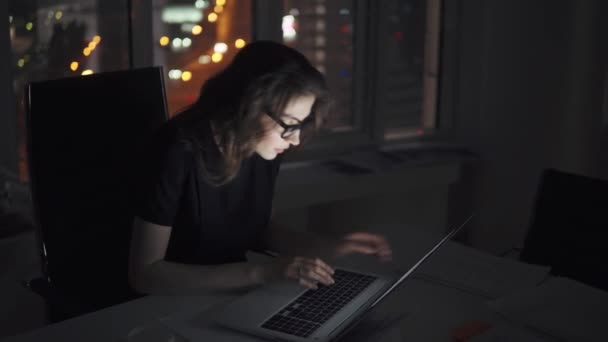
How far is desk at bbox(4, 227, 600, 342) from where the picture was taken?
134 cm

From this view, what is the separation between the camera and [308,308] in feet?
4.60

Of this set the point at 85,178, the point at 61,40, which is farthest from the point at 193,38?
the point at 85,178

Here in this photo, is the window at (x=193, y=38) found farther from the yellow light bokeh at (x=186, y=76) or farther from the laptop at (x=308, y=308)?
the laptop at (x=308, y=308)

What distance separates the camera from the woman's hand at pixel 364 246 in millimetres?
1661

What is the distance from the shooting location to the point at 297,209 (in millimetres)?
3059

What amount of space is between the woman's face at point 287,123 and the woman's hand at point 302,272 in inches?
10.8

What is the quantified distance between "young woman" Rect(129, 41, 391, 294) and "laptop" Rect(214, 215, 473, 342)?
0.12 feet

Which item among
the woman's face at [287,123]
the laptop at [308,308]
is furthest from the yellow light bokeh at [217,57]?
the laptop at [308,308]

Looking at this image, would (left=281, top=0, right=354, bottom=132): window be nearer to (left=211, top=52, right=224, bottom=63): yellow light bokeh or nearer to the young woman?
(left=211, top=52, right=224, bottom=63): yellow light bokeh

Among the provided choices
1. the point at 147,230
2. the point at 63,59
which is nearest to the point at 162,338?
the point at 147,230

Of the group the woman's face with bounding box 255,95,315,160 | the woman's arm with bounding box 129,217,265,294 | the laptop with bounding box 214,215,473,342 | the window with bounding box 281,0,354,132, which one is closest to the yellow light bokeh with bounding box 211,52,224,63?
the window with bounding box 281,0,354,132

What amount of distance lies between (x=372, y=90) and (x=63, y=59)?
143 centimetres

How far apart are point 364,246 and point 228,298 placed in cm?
35

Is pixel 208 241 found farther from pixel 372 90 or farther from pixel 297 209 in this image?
pixel 372 90
